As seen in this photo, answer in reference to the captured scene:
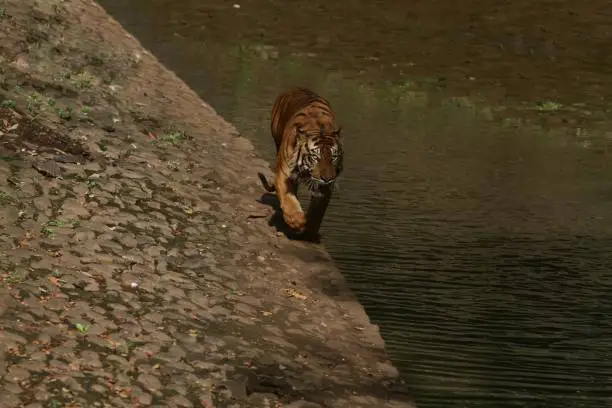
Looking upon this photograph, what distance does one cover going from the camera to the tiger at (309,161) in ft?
36.8

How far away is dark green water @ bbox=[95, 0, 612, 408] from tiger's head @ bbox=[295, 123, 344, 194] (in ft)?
3.27

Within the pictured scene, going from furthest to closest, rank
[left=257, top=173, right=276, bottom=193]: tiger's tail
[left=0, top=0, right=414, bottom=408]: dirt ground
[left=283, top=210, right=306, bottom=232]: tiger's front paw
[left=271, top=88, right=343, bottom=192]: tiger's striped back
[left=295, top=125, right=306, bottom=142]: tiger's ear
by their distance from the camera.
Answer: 1. [left=257, top=173, right=276, bottom=193]: tiger's tail
2. [left=283, top=210, right=306, bottom=232]: tiger's front paw
3. [left=295, top=125, right=306, bottom=142]: tiger's ear
4. [left=271, top=88, right=343, bottom=192]: tiger's striped back
5. [left=0, top=0, right=414, bottom=408]: dirt ground

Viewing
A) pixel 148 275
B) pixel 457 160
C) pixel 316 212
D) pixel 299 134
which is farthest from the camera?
pixel 457 160

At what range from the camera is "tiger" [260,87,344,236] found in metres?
11.2

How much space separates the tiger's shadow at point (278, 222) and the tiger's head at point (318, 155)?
0.69m

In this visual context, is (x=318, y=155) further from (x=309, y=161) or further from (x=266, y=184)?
(x=266, y=184)

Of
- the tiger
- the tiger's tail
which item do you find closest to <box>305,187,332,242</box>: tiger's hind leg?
the tiger

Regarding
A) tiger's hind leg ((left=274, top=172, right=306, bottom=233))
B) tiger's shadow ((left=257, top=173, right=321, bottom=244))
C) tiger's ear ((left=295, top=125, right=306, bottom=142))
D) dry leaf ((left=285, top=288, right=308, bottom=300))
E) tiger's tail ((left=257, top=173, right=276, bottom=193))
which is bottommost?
tiger's shadow ((left=257, top=173, right=321, bottom=244))

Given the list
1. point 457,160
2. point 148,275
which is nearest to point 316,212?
point 148,275

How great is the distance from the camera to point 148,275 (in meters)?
9.82

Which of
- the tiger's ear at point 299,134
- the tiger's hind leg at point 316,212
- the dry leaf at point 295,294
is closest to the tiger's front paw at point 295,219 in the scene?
the tiger's hind leg at point 316,212

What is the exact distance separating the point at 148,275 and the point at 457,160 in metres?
7.42

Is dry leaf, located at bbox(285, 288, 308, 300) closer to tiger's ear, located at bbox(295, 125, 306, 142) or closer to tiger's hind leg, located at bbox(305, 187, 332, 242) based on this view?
tiger's hind leg, located at bbox(305, 187, 332, 242)

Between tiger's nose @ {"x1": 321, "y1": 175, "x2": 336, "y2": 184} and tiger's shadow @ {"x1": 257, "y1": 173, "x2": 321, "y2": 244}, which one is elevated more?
tiger's nose @ {"x1": 321, "y1": 175, "x2": 336, "y2": 184}
